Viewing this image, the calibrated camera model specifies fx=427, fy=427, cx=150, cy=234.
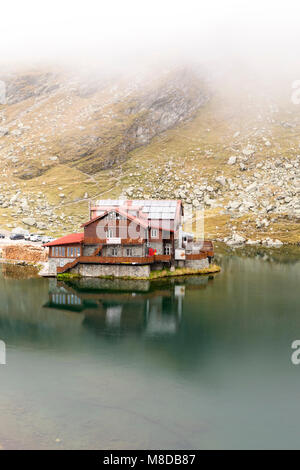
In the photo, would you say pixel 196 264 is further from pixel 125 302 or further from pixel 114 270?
pixel 125 302

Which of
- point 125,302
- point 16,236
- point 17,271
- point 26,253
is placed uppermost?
point 16,236

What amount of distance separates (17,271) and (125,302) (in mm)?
29958

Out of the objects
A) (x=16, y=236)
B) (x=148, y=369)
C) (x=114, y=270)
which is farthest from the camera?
(x=16, y=236)

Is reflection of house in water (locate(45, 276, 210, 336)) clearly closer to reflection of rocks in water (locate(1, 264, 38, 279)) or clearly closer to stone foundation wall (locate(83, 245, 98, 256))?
stone foundation wall (locate(83, 245, 98, 256))

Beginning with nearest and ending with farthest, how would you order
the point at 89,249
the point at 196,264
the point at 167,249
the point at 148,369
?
the point at 148,369
the point at 89,249
the point at 167,249
the point at 196,264

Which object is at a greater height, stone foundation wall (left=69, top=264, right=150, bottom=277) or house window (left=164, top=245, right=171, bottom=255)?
house window (left=164, top=245, right=171, bottom=255)

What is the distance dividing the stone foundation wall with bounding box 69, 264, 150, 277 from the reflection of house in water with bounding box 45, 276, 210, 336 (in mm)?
1607

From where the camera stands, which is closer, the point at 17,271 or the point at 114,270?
the point at 114,270

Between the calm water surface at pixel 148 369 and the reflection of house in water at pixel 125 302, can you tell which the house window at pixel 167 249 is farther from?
the calm water surface at pixel 148 369

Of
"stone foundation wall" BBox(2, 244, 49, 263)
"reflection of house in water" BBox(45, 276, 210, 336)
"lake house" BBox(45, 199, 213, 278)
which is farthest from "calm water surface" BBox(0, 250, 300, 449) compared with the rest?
"stone foundation wall" BBox(2, 244, 49, 263)

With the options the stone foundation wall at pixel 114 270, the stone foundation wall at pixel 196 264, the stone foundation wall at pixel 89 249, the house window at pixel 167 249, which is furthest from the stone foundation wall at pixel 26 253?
the stone foundation wall at pixel 196 264

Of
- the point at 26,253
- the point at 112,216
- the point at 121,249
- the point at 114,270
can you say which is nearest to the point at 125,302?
the point at 114,270

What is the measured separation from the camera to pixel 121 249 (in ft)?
244

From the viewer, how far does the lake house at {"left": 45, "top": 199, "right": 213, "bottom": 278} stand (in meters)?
73.5
